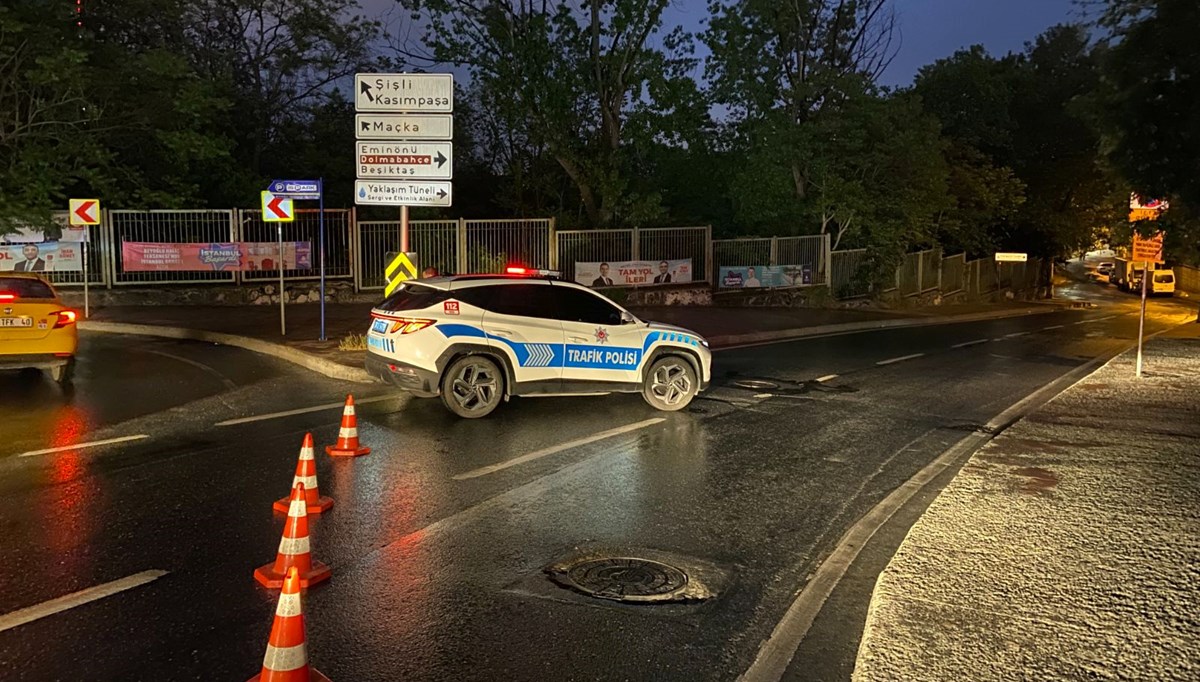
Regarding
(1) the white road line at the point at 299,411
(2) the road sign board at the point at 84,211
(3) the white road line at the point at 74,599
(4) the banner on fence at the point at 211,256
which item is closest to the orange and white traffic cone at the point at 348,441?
(1) the white road line at the point at 299,411

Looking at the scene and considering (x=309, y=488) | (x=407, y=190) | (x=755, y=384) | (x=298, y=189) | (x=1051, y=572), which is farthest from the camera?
(x=298, y=189)

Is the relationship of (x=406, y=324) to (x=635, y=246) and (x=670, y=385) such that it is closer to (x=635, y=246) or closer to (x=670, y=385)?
(x=670, y=385)

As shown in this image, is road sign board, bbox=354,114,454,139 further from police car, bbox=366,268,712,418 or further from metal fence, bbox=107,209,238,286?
metal fence, bbox=107,209,238,286

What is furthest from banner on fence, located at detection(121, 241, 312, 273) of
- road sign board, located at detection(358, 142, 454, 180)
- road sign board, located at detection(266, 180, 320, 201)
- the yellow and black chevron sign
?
the yellow and black chevron sign

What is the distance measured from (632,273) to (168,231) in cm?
1242

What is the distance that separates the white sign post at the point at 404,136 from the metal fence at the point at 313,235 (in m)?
9.21

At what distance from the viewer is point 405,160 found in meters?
15.0

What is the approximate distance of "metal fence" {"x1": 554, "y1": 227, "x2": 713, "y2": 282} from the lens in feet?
84.7

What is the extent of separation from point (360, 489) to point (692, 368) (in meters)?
5.09

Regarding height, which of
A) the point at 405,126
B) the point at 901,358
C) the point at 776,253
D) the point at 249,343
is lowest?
the point at 901,358

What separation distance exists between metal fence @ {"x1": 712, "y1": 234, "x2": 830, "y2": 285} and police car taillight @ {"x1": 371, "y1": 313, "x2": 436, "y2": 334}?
766 inches

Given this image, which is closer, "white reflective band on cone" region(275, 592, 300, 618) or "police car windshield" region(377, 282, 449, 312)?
"white reflective band on cone" region(275, 592, 300, 618)

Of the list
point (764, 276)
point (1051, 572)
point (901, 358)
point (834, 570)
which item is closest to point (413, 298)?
point (834, 570)

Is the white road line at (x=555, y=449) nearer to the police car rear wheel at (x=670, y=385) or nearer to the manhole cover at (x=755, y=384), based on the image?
the police car rear wheel at (x=670, y=385)
